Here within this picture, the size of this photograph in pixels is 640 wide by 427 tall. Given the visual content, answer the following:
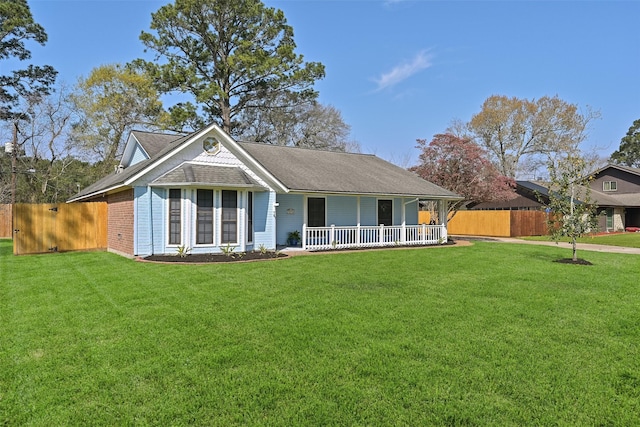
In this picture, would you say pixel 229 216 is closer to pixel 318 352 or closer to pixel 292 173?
pixel 292 173

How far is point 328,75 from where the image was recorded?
29312 mm

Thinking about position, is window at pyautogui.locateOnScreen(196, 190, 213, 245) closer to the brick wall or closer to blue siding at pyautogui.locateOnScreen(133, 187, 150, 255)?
blue siding at pyautogui.locateOnScreen(133, 187, 150, 255)

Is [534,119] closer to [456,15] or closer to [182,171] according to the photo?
[456,15]

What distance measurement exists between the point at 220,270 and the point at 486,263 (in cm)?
789

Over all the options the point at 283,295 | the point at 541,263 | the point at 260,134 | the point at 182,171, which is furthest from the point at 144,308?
the point at 260,134

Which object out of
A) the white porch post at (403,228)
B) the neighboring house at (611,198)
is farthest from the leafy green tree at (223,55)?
the neighboring house at (611,198)

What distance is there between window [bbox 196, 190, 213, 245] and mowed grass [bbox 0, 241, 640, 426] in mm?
4620

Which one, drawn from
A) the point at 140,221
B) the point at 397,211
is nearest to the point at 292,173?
the point at 397,211

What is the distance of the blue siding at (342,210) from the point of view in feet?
57.4

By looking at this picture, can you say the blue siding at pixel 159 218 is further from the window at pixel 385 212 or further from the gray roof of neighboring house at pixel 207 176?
the window at pixel 385 212

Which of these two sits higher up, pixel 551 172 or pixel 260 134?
pixel 260 134

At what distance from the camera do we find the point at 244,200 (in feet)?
44.8

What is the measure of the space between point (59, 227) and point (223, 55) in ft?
58.6

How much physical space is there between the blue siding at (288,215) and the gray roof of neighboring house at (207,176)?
90.1 inches
